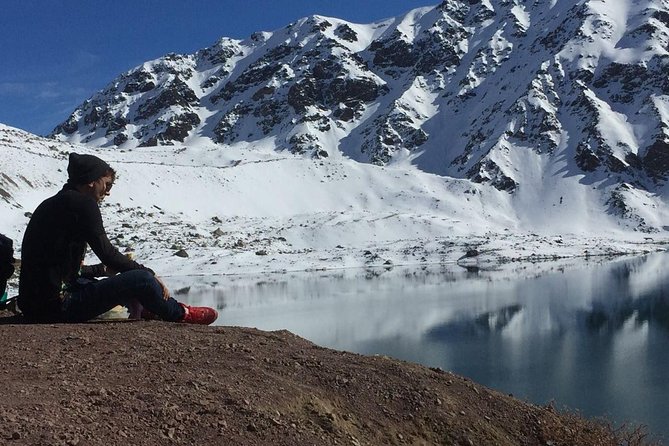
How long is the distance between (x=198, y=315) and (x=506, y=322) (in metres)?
31.6

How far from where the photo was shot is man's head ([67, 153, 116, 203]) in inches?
297

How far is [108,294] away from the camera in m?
7.90

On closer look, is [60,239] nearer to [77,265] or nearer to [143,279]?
[77,265]

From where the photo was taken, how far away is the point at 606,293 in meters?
48.9

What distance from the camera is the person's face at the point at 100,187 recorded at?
7629mm

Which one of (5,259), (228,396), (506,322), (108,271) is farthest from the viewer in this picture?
(506,322)

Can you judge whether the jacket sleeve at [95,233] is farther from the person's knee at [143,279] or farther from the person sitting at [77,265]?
the person's knee at [143,279]

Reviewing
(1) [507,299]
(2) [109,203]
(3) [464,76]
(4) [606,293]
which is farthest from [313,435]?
(3) [464,76]

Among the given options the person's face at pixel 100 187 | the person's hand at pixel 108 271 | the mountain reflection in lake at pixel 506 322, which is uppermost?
the person's face at pixel 100 187

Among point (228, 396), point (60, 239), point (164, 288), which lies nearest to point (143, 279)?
point (164, 288)

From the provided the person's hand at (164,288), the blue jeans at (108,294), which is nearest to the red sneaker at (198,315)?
the person's hand at (164,288)

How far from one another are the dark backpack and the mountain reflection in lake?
11.6 m

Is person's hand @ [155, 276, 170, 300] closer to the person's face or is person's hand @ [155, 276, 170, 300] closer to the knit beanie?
the person's face

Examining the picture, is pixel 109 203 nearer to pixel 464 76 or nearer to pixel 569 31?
pixel 464 76
